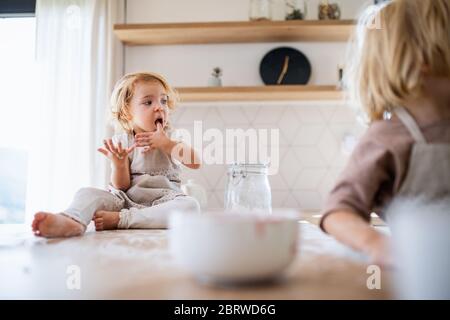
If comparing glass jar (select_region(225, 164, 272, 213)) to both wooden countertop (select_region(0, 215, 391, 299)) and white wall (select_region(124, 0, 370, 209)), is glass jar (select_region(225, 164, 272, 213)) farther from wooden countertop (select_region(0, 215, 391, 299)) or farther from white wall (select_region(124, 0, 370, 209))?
wooden countertop (select_region(0, 215, 391, 299))

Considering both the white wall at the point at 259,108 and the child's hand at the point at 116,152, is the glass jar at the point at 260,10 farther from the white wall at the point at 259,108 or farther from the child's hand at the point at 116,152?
the child's hand at the point at 116,152

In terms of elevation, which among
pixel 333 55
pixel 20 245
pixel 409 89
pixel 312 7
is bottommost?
pixel 20 245

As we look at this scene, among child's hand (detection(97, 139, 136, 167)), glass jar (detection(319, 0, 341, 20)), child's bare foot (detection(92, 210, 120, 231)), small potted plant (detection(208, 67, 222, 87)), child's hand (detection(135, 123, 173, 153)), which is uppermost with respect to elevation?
glass jar (detection(319, 0, 341, 20))

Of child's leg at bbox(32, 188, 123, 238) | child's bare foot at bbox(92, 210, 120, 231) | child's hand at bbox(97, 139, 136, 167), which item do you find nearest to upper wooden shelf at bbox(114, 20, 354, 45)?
child's hand at bbox(97, 139, 136, 167)

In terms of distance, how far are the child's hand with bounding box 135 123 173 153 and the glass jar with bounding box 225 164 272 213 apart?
0.28 metres

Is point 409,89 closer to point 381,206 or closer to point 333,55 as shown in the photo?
point 381,206

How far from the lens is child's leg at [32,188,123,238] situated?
86 cm

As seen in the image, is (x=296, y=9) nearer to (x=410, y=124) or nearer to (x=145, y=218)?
(x=145, y=218)

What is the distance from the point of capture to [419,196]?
1.94 feet

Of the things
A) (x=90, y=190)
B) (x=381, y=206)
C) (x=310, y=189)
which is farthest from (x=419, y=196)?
(x=310, y=189)

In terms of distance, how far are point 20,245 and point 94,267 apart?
0.90ft

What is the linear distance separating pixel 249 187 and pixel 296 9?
3.85ft

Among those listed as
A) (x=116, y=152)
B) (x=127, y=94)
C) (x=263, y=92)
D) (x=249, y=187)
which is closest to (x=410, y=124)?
(x=116, y=152)

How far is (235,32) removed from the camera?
89.7 inches
